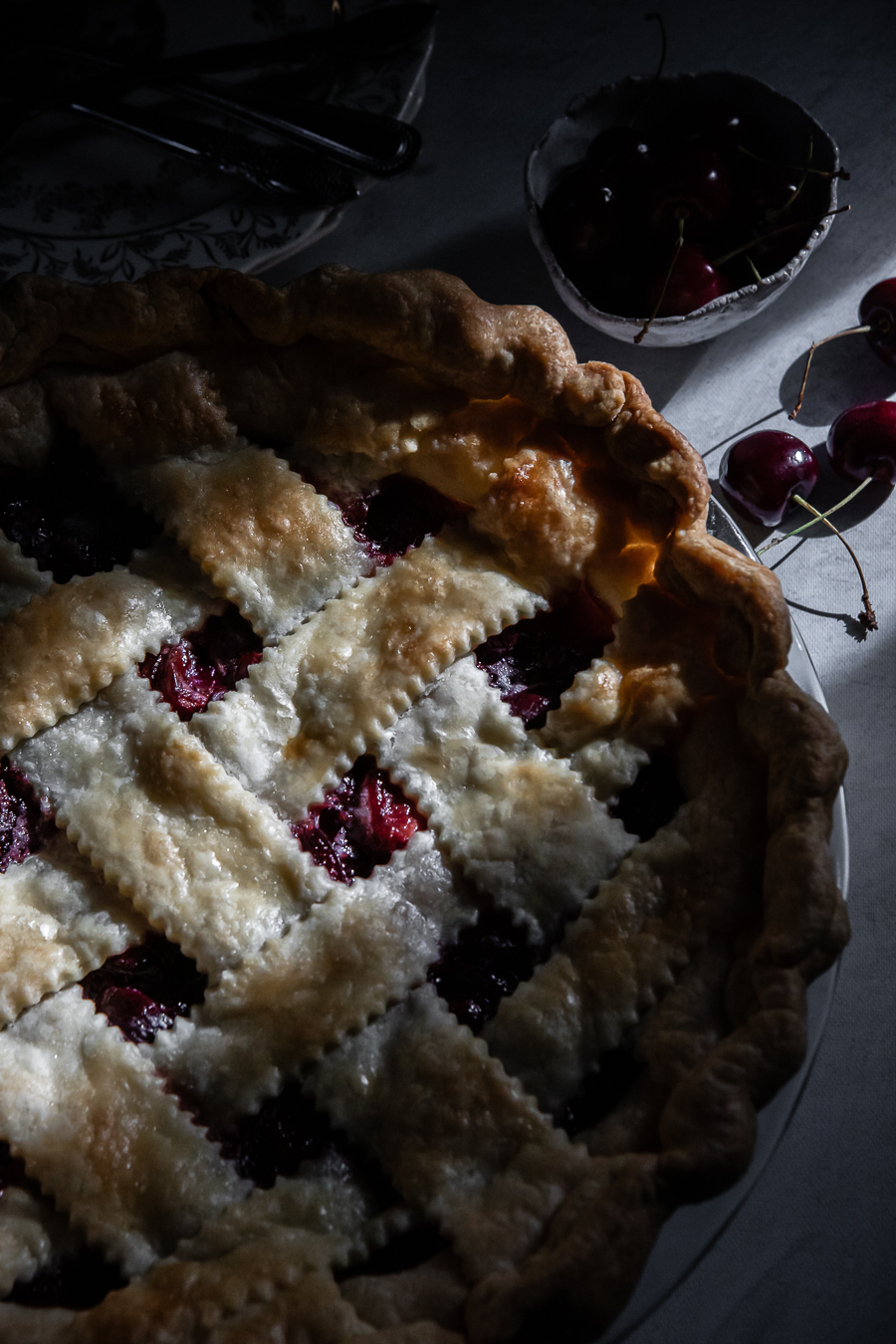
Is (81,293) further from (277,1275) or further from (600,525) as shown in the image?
(277,1275)

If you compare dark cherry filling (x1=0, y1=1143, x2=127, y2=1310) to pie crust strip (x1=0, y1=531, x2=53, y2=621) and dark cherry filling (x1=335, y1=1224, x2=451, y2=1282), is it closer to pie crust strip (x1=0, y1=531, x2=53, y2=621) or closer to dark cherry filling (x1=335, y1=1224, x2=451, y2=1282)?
dark cherry filling (x1=335, y1=1224, x2=451, y2=1282)

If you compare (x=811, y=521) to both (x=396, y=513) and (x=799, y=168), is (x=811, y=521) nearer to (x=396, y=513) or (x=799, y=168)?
(x=799, y=168)

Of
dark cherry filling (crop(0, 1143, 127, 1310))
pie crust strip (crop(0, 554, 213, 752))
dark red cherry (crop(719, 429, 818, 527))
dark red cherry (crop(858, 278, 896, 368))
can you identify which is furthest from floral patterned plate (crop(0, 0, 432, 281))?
dark cherry filling (crop(0, 1143, 127, 1310))

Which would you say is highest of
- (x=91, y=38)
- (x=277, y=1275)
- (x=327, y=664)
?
(x=91, y=38)

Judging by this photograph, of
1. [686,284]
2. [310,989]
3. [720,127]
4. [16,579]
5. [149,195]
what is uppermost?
[720,127]

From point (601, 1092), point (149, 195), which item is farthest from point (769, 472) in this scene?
point (149, 195)

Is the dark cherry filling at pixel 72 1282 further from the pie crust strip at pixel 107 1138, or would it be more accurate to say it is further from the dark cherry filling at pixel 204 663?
the dark cherry filling at pixel 204 663

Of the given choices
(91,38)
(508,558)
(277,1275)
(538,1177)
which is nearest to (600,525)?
(508,558)
